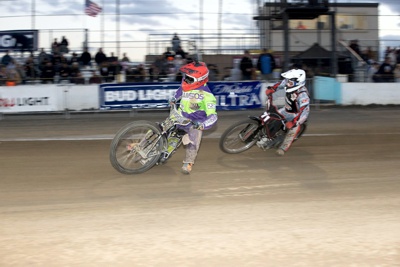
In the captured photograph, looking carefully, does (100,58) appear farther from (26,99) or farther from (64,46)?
(26,99)

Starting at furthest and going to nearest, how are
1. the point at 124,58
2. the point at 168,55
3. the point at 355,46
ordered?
1. the point at 355,46
2. the point at 124,58
3. the point at 168,55

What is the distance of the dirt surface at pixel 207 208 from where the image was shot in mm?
4176

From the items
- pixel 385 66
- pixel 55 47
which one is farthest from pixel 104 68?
pixel 385 66

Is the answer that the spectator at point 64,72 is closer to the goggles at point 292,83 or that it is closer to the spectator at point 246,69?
the spectator at point 246,69

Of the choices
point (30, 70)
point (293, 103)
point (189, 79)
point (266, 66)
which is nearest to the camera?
point (189, 79)

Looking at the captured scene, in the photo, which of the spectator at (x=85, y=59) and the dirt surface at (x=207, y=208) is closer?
the dirt surface at (x=207, y=208)

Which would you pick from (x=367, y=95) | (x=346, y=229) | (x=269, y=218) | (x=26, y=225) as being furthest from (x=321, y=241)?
(x=367, y=95)

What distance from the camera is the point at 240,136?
8367 mm

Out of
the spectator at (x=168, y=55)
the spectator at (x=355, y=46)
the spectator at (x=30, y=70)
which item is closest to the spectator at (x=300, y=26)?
the spectator at (x=355, y=46)

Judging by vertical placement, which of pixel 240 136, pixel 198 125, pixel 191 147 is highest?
pixel 198 125

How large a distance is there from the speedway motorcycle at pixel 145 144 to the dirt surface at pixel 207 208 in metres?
0.20

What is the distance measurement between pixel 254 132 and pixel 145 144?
2.31 metres

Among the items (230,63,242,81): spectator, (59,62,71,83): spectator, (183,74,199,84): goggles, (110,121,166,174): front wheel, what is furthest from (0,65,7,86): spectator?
(183,74,199,84): goggles

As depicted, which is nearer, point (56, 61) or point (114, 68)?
Answer: point (56, 61)
